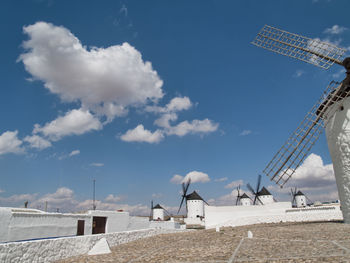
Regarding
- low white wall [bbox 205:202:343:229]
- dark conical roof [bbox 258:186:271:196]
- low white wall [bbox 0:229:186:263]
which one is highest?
dark conical roof [bbox 258:186:271:196]

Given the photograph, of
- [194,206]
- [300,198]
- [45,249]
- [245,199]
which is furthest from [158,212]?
[45,249]

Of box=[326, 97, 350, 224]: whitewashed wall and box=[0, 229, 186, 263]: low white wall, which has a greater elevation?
box=[326, 97, 350, 224]: whitewashed wall

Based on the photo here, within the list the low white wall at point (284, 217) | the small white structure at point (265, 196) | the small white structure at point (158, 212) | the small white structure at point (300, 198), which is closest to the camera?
the low white wall at point (284, 217)

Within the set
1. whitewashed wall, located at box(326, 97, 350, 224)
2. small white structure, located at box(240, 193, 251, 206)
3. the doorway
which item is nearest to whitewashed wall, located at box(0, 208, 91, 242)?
the doorway

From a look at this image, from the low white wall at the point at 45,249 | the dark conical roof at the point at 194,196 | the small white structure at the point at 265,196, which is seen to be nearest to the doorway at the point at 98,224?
the low white wall at the point at 45,249

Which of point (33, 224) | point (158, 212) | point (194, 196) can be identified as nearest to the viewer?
point (33, 224)

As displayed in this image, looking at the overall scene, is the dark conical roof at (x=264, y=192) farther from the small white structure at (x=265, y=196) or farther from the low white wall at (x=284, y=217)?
the low white wall at (x=284, y=217)

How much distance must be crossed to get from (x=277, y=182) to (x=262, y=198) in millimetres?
40810

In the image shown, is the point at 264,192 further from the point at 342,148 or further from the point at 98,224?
the point at 342,148

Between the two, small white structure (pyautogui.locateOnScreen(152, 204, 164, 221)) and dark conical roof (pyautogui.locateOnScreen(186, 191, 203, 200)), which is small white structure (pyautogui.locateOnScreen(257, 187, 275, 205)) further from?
small white structure (pyautogui.locateOnScreen(152, 204, 164, 221))

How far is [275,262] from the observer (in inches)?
239

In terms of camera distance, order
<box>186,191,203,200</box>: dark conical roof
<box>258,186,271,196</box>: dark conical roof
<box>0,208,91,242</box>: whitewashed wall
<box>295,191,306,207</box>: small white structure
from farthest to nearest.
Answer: <box>295,191,306,207</box>: small white structure < <box>186,191,203,200</box>: dark conical roof < <box>258,186,271,196</box>: dark conical roof < <box>0,208,91,242</box>: whitewashed wall

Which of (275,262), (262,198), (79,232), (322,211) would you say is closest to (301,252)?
(275,262)

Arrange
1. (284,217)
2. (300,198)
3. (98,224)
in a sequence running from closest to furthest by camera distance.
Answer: (98,224)
(284,217)
(300,198)
